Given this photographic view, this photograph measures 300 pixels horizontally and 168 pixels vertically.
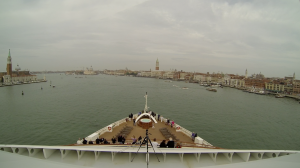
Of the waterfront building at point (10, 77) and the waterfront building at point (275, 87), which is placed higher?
the waterfront building at point (10, 77)

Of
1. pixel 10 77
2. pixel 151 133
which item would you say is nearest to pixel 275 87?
pixel 151 133

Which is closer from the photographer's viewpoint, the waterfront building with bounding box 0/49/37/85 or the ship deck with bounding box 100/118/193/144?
the ship deck with bounding box 100/118/193/144

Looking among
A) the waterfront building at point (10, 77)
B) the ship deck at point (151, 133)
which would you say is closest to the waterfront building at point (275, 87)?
the ship deck at point (151, 133)

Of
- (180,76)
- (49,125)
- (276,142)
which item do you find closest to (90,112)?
(49,125)

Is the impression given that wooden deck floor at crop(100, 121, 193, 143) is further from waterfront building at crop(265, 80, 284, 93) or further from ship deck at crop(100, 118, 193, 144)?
waterfront building at crop(265, 80, 284, 93)

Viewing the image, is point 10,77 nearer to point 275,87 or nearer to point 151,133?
point 151,133

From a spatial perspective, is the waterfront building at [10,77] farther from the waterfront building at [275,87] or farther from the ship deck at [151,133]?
the waterfront building at [275,87]

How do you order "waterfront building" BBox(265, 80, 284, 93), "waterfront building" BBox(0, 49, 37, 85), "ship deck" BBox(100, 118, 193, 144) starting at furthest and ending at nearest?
"waterfront building" BBox(0, 49, 37, 85)
"waterfront building" BBox(265, 80, 284, 93)
"ship deck" BBox(100, 118, 193, 144)

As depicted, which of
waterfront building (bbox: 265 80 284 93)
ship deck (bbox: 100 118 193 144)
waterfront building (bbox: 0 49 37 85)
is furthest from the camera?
waterfront building (bbox: 0 49 37 85)

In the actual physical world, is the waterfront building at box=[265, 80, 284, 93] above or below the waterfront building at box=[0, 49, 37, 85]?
below

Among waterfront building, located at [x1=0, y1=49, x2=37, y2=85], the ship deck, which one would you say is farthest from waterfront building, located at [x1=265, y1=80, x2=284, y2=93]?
waterfront building, located at [x1=0, y1=49, x2=37, y2=85]

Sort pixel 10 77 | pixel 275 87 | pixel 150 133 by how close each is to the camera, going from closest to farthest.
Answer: pixel 150 133
pixel 275 87
pixel 10 77

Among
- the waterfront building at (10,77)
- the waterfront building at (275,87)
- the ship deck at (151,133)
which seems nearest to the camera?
the ship deck at (151,133)

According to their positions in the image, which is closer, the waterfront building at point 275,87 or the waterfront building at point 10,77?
the waterfront building at point 275,87
